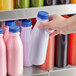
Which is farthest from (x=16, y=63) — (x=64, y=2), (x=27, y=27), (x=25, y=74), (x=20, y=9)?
(x=64, y=2)

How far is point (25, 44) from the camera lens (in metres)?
1.66

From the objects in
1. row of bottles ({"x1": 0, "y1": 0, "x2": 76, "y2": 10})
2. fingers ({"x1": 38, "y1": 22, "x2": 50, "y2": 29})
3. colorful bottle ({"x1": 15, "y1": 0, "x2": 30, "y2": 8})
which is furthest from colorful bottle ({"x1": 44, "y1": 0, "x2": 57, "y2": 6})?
fingers ({"x1": 38, "y1": 22, "x2": 50, "y2": 29})

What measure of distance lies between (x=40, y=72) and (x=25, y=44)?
197 mm

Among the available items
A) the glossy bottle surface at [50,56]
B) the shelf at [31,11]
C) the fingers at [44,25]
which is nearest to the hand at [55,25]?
the fingers at [44,25]

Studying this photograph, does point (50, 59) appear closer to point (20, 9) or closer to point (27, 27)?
point (27, 27)

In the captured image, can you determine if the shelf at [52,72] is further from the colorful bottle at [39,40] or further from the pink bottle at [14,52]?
the colorful bottle at [39,40]

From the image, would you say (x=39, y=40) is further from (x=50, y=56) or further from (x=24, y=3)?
(x=50, y=56)

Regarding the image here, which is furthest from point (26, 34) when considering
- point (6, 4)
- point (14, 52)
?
point (6, 4)

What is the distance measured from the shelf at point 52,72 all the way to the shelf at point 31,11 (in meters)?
0.36

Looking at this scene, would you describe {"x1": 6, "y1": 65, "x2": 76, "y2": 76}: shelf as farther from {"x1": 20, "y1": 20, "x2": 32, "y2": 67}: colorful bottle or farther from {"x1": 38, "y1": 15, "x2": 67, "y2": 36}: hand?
{"x1": 38, "y1": 15, "x2": 67, "y2": 36}: hand

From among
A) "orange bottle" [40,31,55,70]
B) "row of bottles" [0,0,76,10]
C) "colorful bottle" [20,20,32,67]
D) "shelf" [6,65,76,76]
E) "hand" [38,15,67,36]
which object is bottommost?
"shelf" [6,65,76,76]

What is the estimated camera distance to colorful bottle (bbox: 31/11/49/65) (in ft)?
3.93

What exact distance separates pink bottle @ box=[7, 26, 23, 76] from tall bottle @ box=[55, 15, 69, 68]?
0.24 meters

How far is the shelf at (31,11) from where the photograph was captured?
1.49 metres
